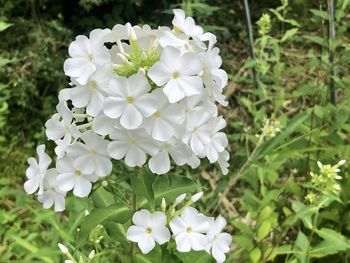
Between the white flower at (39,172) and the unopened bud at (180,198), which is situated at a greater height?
the white flower at (39,172)

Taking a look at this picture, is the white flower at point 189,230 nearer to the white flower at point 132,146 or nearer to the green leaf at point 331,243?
the white flower at point 132,146

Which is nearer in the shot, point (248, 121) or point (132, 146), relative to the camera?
point (132, 146)

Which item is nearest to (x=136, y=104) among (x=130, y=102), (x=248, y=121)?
(x=130, y=102)

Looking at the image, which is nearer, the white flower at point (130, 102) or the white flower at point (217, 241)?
the white flower at point (130, 102)

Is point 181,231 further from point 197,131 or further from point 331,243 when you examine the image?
point 331,243

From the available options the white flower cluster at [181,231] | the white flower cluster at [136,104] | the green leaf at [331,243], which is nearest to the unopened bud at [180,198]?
the white flower cluster at [181,231]

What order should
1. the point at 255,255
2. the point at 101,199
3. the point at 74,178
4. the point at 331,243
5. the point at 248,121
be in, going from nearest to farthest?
the point at 74,178
the point at 101,199
the point at 331,243
the point at 255,255
the point at 248,121

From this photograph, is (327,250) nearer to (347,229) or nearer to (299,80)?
(347,229)
